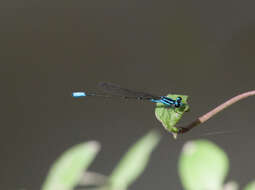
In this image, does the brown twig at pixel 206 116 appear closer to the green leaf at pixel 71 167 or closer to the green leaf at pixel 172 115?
the green leaf at pixel 172 115

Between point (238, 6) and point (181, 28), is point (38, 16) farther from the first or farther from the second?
point (238, 6)

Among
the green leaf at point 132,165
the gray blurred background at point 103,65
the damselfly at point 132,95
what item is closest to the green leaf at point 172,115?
the damselfly at point 132,95

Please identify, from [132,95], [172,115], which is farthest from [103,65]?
[172,115]

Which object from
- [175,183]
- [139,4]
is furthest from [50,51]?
[175,183]

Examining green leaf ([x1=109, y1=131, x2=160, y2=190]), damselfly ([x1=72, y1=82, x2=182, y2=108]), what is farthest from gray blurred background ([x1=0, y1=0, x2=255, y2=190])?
green leaf ([x1=109, y1=131, x2=160, y2=190])

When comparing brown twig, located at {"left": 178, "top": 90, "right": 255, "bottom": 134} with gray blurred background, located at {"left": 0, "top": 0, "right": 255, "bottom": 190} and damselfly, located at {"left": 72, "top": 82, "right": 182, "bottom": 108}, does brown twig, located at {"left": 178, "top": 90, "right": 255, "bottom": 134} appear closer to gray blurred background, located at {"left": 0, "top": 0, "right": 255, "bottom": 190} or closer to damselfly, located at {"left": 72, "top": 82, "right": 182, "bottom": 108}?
damselfly, located at {"left": 72, "top": 82, "right": 182, "bottom": 108}
